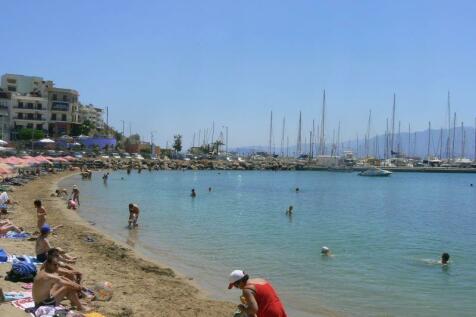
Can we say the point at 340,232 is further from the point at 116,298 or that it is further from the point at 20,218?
the point at 116,298

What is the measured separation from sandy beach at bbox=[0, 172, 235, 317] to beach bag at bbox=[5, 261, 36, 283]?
19 cm

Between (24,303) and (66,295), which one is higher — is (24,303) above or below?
below

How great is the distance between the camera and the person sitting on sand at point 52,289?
8969 mm

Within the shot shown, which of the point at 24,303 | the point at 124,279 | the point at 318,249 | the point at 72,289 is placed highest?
the point at 72,289

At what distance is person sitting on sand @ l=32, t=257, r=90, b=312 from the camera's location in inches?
353

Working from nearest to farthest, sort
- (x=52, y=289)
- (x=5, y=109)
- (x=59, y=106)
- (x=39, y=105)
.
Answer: (x=52, y=289) → (x=5, y=109) → (x=39, y=105) → (x=59, y=106)

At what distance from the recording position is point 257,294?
7.29 meters

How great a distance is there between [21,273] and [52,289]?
7.76 ft

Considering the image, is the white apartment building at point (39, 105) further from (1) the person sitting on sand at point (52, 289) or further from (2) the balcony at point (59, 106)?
(1) the person sitting on sand at point (52, 289)

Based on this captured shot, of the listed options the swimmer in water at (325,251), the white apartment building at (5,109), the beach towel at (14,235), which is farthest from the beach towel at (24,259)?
the white apartment building at (5,109)

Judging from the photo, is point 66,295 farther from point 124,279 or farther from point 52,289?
point 124,279

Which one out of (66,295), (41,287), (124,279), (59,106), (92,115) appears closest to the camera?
(41,287)

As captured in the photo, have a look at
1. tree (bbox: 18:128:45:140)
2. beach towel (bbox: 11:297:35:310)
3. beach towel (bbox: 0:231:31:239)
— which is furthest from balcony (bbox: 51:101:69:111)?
beach towel (bbox: 11:297:35:310)

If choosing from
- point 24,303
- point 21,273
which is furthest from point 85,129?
point 24,303
